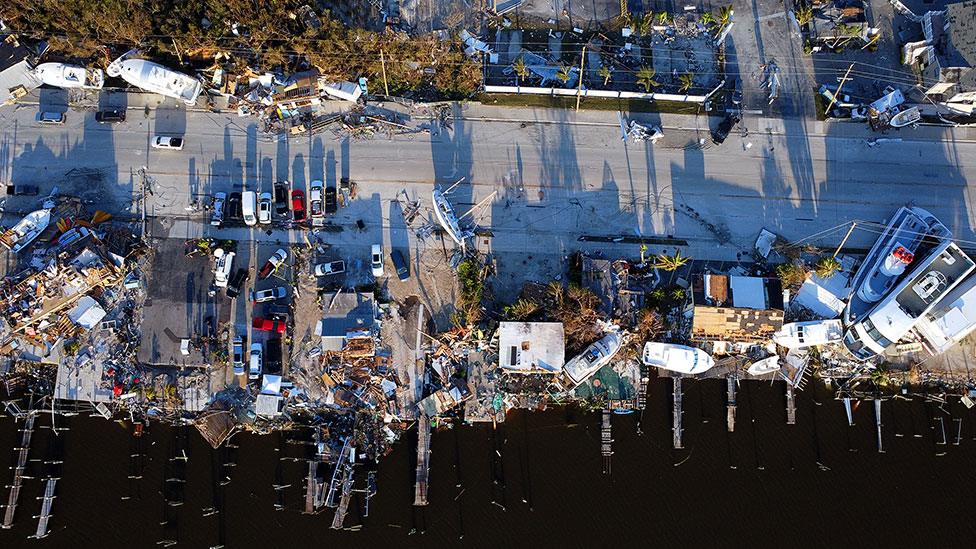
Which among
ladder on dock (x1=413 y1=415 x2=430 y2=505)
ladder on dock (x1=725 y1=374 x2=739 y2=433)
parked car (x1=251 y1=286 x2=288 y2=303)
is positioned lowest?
ladder on dock (x1=413 y1=415 x2=430 y2=505)

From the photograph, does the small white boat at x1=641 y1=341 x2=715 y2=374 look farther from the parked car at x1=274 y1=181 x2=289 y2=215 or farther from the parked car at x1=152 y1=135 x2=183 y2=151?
the parked car at x1=152 y1=135 x2=183 y2=151

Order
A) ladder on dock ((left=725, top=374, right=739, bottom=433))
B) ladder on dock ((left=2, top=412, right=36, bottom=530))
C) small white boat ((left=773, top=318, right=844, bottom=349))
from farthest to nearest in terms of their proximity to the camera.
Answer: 1. ladder on dock ((left=725, top=374, right=739, bottom=433))
2. small white boat ((left=773, top=318, right=844, bottom=349))
3. ladder on dock ((left=2, top=412, right=36, bottom=530))

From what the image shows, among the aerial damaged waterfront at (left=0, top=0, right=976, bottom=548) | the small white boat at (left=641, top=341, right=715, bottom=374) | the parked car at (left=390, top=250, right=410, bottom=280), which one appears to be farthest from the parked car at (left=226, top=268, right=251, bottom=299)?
the small white boat at (left=641, top=341, right=715, bottom=374)

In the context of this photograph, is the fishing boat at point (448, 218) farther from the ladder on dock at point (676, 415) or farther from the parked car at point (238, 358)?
the ladder on dock at point (676, 415)

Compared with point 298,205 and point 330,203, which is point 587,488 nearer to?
point 330,203

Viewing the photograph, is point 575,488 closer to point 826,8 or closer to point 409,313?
point 409,313

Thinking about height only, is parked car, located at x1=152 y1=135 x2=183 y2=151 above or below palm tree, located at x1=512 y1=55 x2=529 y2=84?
below

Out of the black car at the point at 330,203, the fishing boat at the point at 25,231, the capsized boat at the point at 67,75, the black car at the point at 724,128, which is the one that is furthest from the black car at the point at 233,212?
the black car at the point at 724,128
